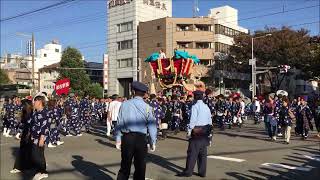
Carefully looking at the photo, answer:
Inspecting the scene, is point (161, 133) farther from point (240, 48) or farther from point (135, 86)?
point (240, 48)

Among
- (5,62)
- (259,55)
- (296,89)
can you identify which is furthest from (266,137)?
(5,62)

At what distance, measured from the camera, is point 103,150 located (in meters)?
13.8

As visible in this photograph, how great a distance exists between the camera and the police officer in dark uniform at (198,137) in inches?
357

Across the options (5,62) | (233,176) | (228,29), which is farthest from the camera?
(5,62)

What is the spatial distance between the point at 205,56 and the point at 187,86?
1440 inches

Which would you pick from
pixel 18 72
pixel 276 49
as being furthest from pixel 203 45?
pixel 18 72

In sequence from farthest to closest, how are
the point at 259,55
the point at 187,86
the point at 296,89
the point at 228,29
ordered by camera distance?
the point at 296,89, the point at 228,29, the point at 259,55, the point at 187,86

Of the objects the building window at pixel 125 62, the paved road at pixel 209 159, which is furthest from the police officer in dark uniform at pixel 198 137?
the building window at pixel 125 62

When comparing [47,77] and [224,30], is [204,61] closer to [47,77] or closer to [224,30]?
[224,30]

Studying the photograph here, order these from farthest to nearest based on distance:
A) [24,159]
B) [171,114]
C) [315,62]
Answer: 1. [315,62]
2. [171,114]
3. [24,159]

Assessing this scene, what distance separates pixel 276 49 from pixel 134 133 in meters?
49.4

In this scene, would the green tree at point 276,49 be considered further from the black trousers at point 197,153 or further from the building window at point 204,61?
the black trousers at point 197,153

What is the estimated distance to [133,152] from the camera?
6926 mm

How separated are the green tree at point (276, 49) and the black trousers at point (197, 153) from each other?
42488 millimetres
